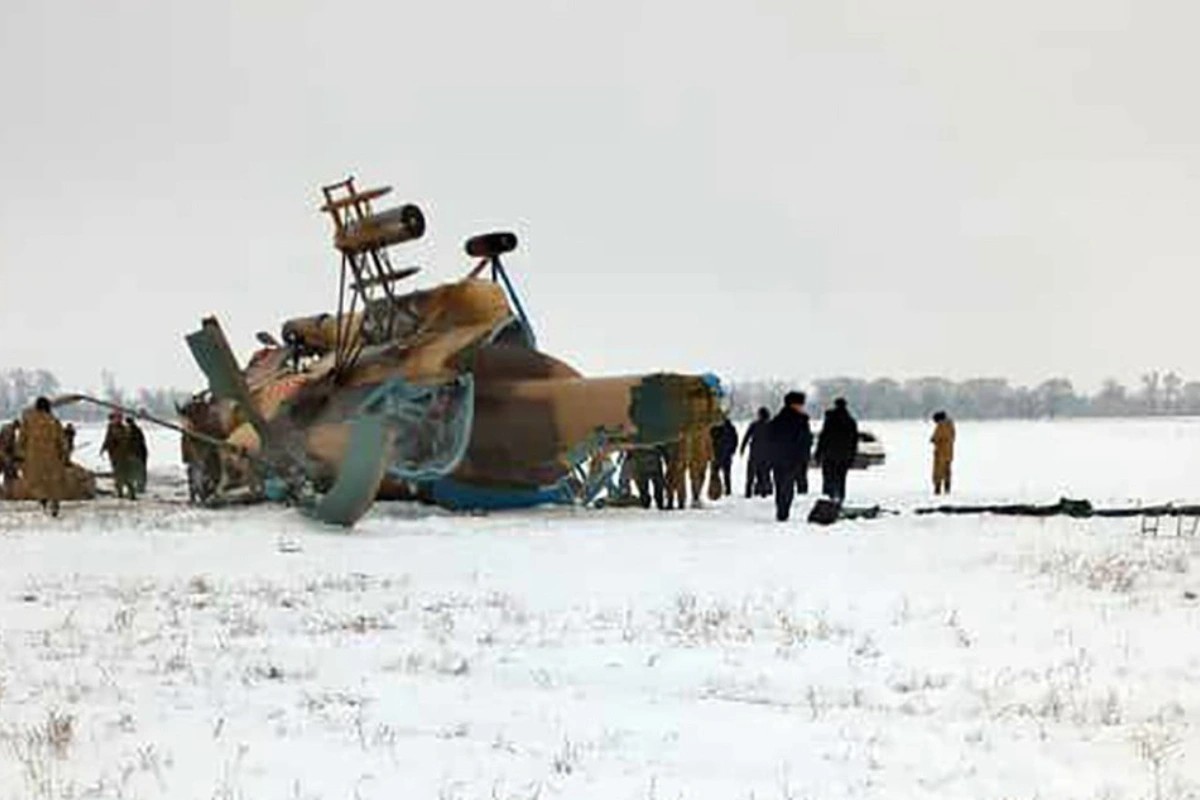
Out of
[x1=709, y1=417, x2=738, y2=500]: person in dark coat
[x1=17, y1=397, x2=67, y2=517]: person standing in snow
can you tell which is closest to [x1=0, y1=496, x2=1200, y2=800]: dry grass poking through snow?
[x1=17, y1=397, x2=67, y2=517]: person standing in snow

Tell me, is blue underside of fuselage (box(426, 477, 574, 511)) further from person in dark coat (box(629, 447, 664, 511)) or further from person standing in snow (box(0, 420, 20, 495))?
person standing in snow (box(0, 420, 20, 495))

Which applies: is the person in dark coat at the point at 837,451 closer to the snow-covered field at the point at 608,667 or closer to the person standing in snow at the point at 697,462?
the person standing in snow at the point at 697,462

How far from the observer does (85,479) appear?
2394 centimetres

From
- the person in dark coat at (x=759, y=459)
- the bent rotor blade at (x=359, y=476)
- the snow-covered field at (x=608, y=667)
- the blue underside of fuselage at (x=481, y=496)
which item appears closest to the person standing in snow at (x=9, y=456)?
the blue underside of fuselage at (x=481, y=496)

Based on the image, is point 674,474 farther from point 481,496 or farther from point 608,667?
point 608,667

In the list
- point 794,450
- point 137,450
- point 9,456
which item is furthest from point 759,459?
point 9,456

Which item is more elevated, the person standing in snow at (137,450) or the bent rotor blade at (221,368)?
the bent rotor blade at (221,368)

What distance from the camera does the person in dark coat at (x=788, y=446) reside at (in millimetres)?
16828

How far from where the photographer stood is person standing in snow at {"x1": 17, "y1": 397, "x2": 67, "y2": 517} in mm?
18578

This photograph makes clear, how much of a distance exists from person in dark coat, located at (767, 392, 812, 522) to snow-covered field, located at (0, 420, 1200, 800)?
9.82 feet

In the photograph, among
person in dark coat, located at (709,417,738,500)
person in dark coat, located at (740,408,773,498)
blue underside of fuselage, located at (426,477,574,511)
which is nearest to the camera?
blue underside of fuselage, located at (426,477,574,511)

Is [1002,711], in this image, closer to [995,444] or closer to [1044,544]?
[1044,544]

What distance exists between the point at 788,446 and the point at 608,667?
9904mm

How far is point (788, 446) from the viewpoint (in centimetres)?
1703
